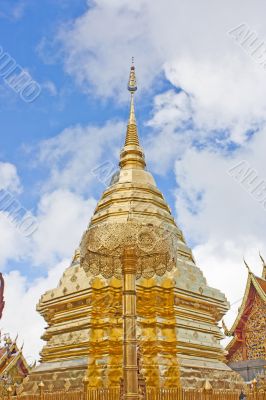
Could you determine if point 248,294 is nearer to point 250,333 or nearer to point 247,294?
point 247,294

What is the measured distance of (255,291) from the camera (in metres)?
18.5

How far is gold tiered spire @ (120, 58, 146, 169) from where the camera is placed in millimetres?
18688

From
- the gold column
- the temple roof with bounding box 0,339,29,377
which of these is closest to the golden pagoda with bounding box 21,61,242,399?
the gold column

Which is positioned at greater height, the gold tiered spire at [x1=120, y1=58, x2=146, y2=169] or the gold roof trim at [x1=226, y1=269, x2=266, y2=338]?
the gold tiered spire at [x1=120, y1=58, x2=146, y2=169]

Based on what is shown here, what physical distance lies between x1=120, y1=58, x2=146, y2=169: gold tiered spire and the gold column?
1141 cm

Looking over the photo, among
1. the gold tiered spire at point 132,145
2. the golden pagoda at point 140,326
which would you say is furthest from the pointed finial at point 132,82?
the golden pagoda at point 140,326

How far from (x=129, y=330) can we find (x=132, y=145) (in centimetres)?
1292

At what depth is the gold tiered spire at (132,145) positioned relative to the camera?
61.3ft

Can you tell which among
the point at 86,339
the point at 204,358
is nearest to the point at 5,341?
the point at 86,339

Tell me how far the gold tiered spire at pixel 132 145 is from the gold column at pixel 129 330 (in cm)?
1141

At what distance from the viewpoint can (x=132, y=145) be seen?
19.1 m

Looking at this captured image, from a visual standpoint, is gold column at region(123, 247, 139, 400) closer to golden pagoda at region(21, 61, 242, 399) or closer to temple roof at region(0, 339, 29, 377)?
golden pagoda at region(21, 61, 242, 399)

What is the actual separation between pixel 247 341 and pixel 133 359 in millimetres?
12317

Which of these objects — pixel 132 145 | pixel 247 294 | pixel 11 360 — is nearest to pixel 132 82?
pixel 132 145
